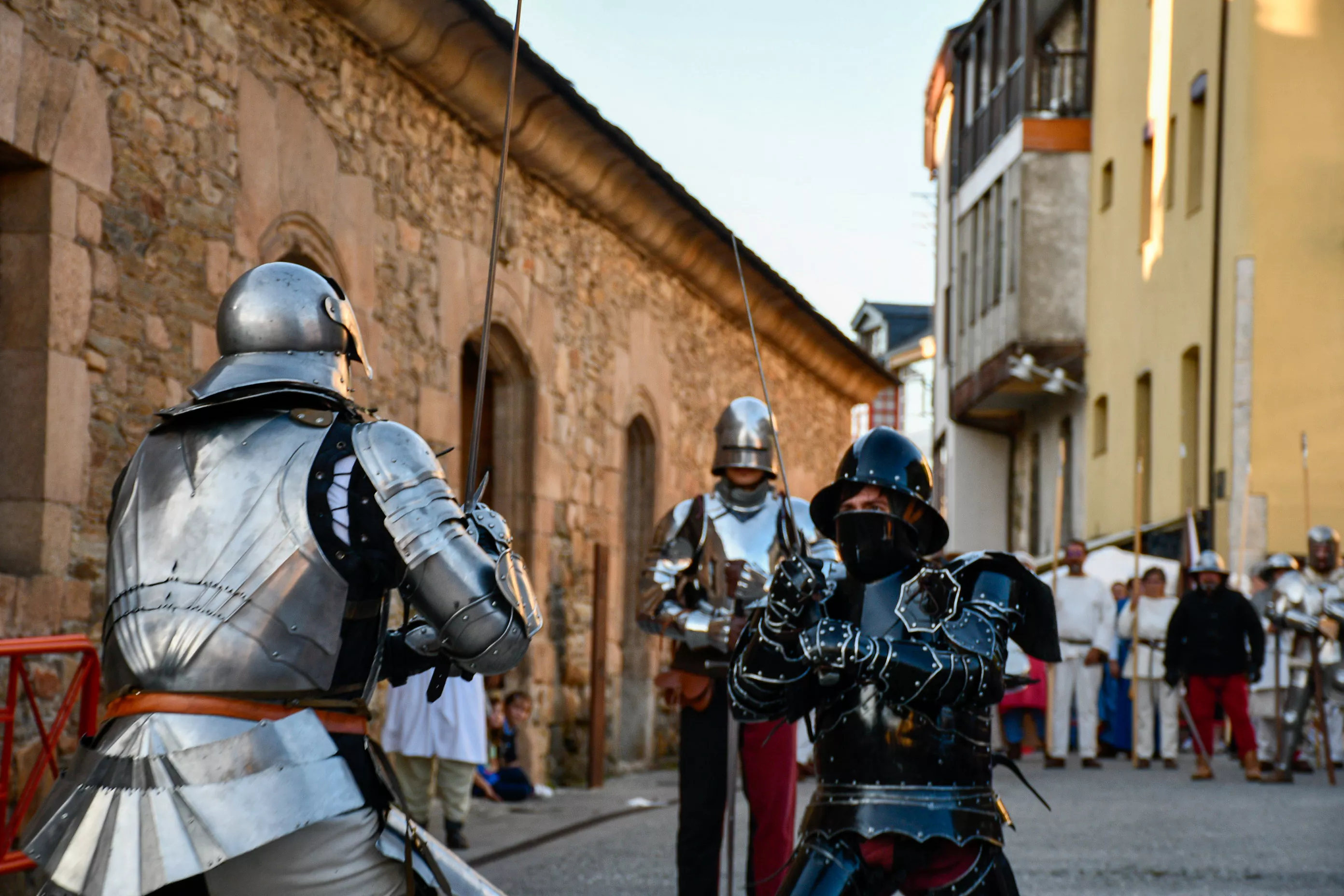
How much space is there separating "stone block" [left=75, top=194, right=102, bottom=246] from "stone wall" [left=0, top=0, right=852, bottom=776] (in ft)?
0.04

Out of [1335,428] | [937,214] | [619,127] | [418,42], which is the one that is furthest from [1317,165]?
[937,214]

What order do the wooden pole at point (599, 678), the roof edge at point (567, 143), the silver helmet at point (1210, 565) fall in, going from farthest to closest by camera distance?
the silver helmet at point (1210, 565) → the wooden pole at point (599, 678) → the roof edge at point (567, 143)

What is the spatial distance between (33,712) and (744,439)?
2615 millimetres

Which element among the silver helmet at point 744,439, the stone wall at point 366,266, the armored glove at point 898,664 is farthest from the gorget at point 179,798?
the stone wall at point 366,266

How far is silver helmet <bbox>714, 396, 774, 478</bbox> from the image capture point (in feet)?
24.3

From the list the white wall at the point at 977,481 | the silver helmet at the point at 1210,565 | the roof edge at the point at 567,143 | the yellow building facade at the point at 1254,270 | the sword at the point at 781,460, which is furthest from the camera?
the white wall at the point at 977,481

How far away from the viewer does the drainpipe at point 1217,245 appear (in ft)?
78.1

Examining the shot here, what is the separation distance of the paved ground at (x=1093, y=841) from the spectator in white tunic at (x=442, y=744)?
10.8 inches

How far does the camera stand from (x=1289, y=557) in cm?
1709

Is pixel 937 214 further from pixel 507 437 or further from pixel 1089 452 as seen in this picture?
pixel 507 437

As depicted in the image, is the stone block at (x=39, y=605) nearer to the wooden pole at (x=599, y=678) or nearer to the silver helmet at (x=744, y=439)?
the silver helmet at (x=744, y=439)

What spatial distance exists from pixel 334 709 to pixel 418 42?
792 centimetres

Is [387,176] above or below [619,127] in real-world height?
below

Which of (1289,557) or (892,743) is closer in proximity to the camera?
(892,743)
